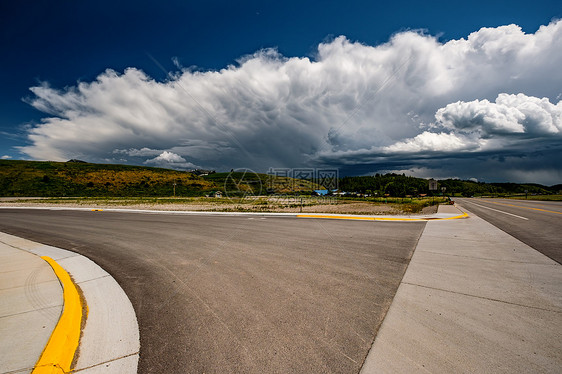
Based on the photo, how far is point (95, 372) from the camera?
2352 mm

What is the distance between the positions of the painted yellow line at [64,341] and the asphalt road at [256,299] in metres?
0.70

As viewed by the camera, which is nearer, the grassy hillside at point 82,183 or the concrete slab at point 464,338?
the concrete slab at point 464,338

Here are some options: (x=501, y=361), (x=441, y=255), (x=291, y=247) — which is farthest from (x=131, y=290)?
(x=441, y=255)

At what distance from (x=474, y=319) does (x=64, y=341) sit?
535 centimetres

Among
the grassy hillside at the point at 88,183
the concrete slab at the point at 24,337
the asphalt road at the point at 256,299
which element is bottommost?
the asphalt road at the point at 256,299

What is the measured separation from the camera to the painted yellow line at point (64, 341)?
2.39 m

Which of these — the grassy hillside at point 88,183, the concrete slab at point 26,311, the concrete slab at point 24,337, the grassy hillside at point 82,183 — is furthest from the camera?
the grassy hillside at point 82,183

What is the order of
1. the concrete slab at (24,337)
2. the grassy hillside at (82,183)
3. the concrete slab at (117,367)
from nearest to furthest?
the concrete slab at (117,367) < the concrete slab at (24,337) < the grassy hillside at (82,183)

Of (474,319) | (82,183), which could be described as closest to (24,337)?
(474,319)

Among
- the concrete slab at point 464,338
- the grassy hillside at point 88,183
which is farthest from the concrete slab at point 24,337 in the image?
the grassy hillside at point 88,183

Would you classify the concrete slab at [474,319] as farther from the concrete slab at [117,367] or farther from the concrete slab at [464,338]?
the concrete slab at [117,367]

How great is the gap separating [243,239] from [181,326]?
584 cm

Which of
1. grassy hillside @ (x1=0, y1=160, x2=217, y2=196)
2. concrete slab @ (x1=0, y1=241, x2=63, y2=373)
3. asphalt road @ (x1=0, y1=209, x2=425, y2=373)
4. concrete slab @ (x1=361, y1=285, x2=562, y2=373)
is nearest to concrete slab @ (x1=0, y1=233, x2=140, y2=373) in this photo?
concrete slab @ (x1=0, y1=241, x2=63, y2=373)

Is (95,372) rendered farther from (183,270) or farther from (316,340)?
(183,270)
